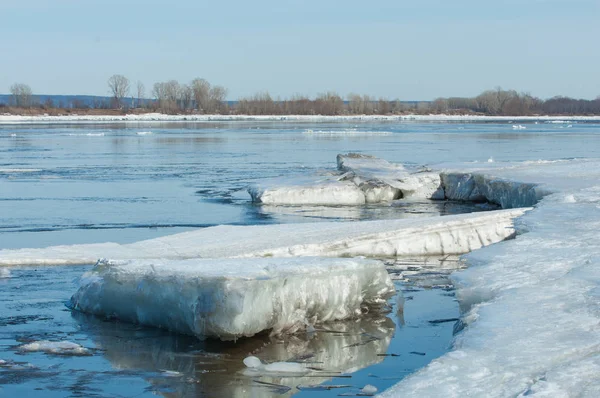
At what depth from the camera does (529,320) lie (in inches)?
212

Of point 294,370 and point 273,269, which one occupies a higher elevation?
point 273,269

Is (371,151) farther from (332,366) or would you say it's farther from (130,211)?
(332,366)

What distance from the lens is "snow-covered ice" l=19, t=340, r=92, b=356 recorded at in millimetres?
5684

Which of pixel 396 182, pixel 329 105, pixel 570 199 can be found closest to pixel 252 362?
pixel 570 199

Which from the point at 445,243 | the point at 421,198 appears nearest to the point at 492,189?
the point at 421,198

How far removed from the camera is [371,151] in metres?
29.1

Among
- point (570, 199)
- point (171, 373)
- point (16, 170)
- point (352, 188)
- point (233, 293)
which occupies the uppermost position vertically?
point (570, 199)

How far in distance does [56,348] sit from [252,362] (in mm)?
1411

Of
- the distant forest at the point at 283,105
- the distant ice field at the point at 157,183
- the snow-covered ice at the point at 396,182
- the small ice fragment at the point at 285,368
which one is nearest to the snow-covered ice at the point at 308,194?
the snow-covered ice at the point at 396,182

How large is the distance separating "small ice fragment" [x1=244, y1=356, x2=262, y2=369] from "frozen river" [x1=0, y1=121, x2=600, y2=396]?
3.9 inches

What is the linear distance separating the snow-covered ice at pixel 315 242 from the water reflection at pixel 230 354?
2139 mm

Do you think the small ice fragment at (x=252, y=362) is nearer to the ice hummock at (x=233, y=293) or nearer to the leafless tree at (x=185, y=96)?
the ice hummock at (x=233, y=293)

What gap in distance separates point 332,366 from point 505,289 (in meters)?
1.63

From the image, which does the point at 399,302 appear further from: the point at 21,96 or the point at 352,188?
the point at 21,96
